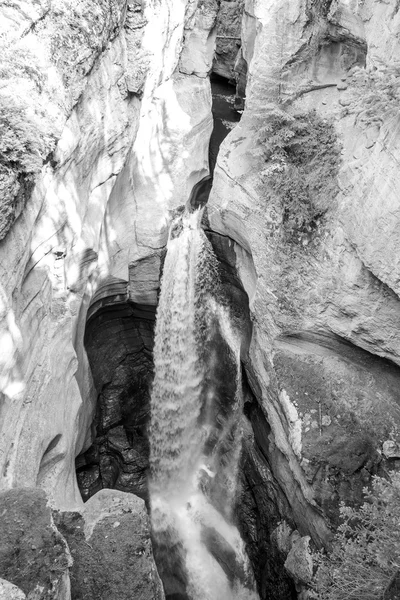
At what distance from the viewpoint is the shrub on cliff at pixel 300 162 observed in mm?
9930

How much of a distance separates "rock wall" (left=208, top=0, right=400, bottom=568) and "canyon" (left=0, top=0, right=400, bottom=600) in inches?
1.6

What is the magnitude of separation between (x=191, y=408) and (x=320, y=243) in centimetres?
624

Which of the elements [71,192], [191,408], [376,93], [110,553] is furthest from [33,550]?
[376,93]

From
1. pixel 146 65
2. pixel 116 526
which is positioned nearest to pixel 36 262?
pixel 116 526

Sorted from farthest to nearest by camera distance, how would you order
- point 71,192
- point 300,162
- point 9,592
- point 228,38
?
point 228,38
point 300,162
point 71,192
point 9,592

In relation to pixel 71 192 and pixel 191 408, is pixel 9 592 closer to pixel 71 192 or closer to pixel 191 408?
pixel 71 192

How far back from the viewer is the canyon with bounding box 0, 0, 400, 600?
7348 mm

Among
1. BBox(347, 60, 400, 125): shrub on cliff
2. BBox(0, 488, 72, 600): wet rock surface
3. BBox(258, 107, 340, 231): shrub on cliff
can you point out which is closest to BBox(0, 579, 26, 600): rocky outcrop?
BBox(0, 488, 72, 600): wet rock surface

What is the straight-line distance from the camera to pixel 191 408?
13453 millimetres

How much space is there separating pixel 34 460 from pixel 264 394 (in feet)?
16.8

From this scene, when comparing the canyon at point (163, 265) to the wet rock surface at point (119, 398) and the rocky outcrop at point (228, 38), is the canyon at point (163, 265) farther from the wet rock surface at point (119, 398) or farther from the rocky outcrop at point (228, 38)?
the rocky outcrop at point (228, 38)

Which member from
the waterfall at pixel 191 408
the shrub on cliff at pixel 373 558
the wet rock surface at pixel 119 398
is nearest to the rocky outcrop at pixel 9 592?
the shrub on cliff at pixel 373 558

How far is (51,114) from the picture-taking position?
26.9 ft

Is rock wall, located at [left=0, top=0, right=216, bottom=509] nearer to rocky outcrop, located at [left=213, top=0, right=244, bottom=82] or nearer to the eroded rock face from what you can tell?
the eroded rock face
